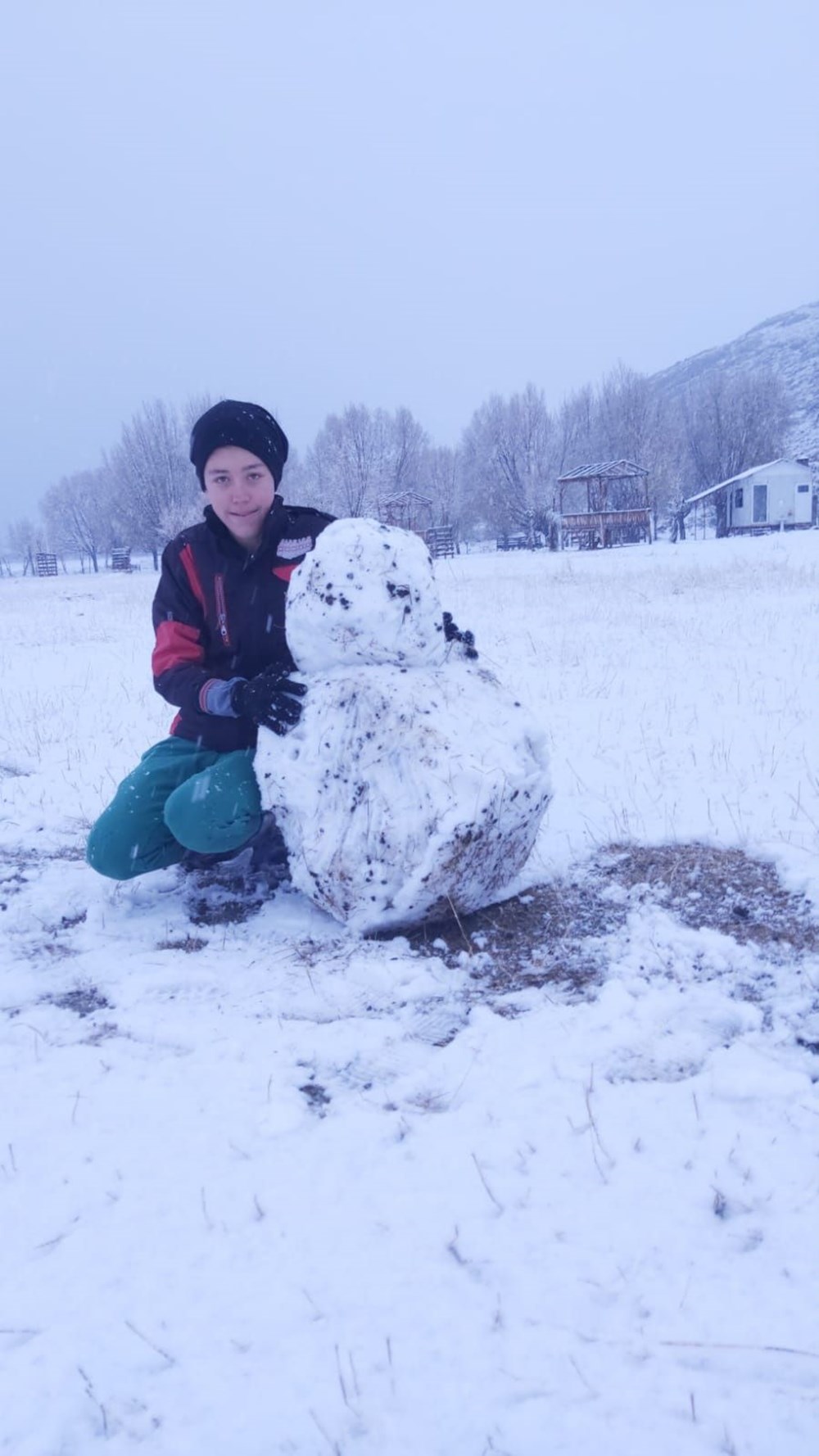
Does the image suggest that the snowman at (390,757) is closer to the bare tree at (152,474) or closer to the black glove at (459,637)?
the black glove at (459,637)

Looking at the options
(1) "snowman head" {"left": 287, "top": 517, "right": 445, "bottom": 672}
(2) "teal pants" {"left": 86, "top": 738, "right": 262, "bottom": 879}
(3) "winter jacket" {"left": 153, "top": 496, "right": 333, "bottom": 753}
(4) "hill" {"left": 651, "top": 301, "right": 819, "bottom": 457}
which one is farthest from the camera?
(4) "hill" {"left": 651, "top": 301, "right": 819, "bottom": 457}

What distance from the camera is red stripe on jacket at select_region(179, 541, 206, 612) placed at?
12.3 ft

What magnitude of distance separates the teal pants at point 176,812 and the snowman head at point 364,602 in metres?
0.64

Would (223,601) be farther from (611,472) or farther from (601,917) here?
(611,472)

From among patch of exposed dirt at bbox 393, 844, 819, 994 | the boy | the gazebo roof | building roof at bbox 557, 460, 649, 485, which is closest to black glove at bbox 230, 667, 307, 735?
the boy

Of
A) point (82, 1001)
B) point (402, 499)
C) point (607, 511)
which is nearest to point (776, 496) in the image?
point (607, 511)

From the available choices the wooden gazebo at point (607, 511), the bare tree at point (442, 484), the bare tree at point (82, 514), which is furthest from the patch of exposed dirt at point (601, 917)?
the bare tree at point (82, 514)

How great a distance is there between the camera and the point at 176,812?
3.44 meters

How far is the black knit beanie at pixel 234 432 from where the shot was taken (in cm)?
346

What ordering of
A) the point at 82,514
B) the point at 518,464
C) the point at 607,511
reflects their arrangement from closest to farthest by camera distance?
1. the point at 607,511
2. the point at 518,464
3. the point at 82,514

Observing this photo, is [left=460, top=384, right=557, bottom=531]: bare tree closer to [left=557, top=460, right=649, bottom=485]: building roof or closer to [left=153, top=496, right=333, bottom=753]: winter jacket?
[left=557, top=460, right=649, bottom=485]: building roof

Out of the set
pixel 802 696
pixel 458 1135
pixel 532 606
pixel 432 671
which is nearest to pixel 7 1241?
pixel 458 1135

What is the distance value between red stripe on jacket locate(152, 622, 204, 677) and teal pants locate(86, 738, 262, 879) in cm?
37

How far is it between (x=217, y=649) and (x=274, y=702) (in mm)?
709
